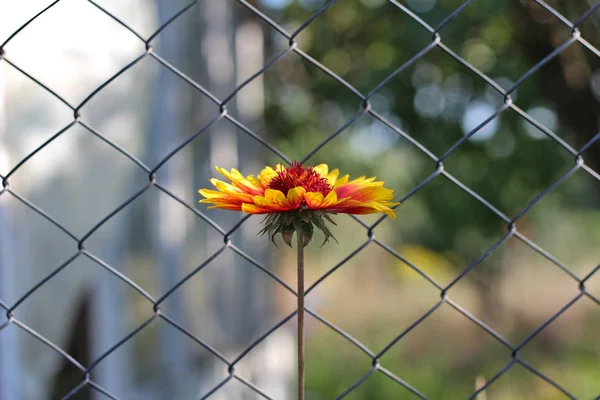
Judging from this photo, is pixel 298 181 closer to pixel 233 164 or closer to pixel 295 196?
pixel 295 196

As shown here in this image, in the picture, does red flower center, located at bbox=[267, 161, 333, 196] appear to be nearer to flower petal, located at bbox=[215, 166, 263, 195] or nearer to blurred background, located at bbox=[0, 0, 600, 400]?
flower petal, located at bbox=[215, 166, 263, 195]

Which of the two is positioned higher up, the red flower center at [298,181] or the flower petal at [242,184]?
the flower petal at [242,184]

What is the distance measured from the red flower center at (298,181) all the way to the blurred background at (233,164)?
162mm

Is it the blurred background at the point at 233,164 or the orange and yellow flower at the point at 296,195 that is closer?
the orange and yellow flower at the point at 296,195

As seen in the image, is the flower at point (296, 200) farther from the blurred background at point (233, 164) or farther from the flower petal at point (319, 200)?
the blurred background at point (233, 164)

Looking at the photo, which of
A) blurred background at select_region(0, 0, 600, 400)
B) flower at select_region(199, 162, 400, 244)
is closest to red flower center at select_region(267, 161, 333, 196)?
flower at select_region(199, 162, 400, 244)

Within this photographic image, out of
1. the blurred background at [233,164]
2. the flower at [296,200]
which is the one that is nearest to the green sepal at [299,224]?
the flower at [296,200]

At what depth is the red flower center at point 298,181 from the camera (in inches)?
27.0

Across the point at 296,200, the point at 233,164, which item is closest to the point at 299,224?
the point at 296,200

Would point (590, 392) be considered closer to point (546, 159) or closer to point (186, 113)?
point (546, 159)

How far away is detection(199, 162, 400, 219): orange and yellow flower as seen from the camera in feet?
2.12

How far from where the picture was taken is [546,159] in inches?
109

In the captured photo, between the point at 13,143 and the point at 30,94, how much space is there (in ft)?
0.46

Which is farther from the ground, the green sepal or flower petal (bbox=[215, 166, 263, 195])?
flower petal (bbox=[215, 166, 263, 195])
